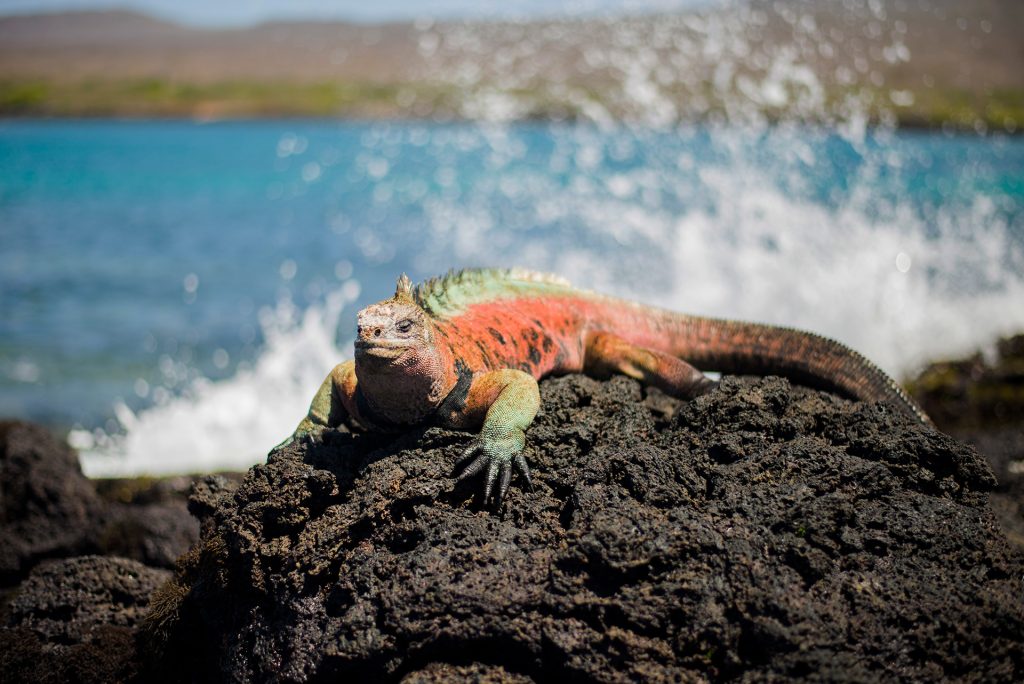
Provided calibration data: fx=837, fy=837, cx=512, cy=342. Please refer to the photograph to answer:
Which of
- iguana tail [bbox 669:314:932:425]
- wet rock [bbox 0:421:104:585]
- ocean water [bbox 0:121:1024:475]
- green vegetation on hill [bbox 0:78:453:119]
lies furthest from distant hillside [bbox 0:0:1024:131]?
wet rock [bbox 0:421:104:585]

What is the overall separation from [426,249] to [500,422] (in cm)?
1441

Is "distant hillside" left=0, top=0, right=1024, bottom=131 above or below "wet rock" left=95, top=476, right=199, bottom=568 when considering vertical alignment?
above

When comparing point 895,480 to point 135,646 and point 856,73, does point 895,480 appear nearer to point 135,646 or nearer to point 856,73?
point 135,646

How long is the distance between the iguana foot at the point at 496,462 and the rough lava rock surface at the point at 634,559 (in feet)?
0.22

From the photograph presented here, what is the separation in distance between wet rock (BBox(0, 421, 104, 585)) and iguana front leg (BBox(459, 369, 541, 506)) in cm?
319

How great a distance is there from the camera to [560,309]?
13.4 feet

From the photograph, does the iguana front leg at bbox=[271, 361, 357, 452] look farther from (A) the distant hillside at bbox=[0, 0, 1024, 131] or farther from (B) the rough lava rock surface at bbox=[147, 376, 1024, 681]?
(A) the distant hillside at bbox=[0, 0, 1024, 131]

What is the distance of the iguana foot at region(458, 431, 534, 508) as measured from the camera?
9.28 ft

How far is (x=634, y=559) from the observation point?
2506 mm

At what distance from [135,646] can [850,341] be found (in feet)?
32.1

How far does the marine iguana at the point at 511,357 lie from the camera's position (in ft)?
9.58

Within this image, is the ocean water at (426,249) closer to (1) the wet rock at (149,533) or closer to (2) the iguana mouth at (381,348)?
(1) the wet rock at (149,533)

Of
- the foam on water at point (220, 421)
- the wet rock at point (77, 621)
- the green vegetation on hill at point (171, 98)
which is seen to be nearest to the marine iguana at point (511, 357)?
the wet rock at point (77, 621)

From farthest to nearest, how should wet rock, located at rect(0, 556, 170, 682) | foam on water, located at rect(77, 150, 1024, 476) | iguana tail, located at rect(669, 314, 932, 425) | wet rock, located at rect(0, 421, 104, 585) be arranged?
foam on water, located at rect(77, 150, 1024, 476)
wet rock, located at rect(0, 421, 104, 585)
iguana tail, located at rect(669, 314, 932, 425)
wet rock, located at rect(0, 556, 170, 682)
